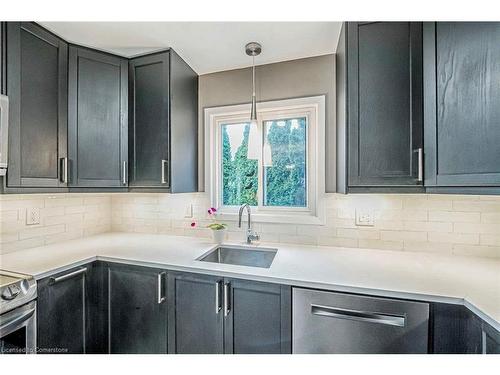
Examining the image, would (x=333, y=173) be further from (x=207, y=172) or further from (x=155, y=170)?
(x=155, y=170)

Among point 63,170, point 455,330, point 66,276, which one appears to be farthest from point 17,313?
point 455,330

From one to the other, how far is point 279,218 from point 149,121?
1183mm

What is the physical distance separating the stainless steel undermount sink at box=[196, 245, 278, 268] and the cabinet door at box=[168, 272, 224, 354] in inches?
14.2

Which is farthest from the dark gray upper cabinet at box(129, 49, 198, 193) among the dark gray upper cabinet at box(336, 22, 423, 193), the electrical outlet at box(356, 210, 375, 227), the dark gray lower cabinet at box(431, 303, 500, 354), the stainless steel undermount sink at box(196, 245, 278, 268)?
the dark gray lower cabinet at box(431, 303, 500, 354)

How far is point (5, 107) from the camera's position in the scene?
1.27 m

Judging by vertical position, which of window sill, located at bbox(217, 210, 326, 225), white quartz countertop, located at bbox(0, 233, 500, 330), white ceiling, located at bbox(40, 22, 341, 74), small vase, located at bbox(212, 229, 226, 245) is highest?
white ceiling, located at bbox(40, 22, 341, 74)

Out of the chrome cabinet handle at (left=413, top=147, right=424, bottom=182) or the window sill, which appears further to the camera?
the window sill

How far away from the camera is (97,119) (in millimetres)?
1746

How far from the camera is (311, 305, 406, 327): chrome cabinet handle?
1101 mm

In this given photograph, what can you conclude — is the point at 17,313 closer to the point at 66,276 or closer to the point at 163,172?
the point at 66,276

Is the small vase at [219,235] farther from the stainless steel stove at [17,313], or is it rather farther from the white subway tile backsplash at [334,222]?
the stainless steel stove at [17,313]

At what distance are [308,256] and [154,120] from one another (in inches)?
54.8

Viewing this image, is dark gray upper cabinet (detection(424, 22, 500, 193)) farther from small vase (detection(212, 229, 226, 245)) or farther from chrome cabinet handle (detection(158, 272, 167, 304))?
chrome cabinet handle (detection(158, 272, 167, 304))

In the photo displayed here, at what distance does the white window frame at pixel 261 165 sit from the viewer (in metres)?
1.83
